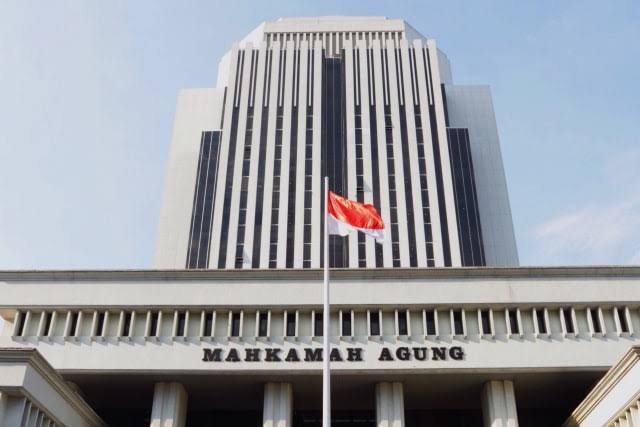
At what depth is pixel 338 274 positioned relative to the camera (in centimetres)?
4091

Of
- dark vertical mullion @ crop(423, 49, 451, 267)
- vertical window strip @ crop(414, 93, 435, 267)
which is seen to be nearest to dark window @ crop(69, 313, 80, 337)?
vertical window strip @ crop(414, 93, 435, 267)

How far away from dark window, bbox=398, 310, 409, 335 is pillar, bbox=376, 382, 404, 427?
266cm

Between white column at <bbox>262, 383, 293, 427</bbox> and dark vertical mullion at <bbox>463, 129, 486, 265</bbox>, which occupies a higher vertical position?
dark vertical mullion at <bbox>463, 129, 486, 265</bbox>

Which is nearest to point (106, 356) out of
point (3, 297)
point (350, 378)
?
point (3, 297)

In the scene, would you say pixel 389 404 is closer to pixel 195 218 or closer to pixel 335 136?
pixel 195 218

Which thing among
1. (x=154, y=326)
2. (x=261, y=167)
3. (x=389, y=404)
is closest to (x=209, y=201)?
(x=261, y=167)

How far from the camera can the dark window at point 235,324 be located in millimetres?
39688

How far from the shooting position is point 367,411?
140 feet

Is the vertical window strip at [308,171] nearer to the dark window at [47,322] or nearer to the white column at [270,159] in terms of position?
the white column at [270,159]

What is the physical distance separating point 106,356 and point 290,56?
5933 cm

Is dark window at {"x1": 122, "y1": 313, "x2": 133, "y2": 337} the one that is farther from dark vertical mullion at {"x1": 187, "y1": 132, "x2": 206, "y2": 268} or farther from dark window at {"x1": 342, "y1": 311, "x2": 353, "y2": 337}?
dark vertical mullion at {"x1": 187, "y1": 132, "x2": 206, "y2": 268}

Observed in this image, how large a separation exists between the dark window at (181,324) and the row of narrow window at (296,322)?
5 centimetres

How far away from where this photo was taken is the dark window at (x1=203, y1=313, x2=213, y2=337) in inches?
1560

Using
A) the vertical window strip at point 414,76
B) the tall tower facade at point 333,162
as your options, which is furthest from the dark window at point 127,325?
the vertical window strip at point 414,76
